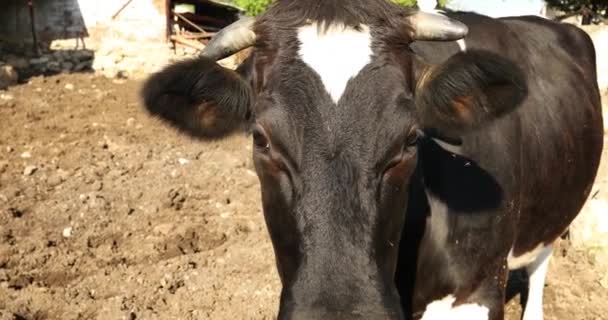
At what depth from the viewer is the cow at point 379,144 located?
5.93 feet

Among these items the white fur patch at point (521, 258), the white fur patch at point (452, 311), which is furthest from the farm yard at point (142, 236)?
the white fur patch at point (452, 311)

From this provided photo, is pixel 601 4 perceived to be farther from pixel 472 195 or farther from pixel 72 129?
pixel 472 195

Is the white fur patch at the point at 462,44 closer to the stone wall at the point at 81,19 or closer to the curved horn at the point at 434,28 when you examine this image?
the curved horn at the point at 434,28

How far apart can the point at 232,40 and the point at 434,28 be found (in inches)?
30.0

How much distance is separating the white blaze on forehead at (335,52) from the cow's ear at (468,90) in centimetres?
35

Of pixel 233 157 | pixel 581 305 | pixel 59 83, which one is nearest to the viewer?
pixel 581 305

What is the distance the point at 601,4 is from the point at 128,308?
1656 cm

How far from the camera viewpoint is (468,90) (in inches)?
89.4

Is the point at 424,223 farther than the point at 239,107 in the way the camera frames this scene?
Yes

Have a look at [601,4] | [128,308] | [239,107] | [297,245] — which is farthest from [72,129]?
[601,4]

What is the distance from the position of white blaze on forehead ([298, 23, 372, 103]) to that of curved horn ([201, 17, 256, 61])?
286 millimetres

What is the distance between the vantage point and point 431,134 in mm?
2664

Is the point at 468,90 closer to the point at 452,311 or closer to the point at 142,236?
the point at 452,311

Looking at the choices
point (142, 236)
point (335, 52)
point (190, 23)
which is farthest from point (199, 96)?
point (190, 23)
